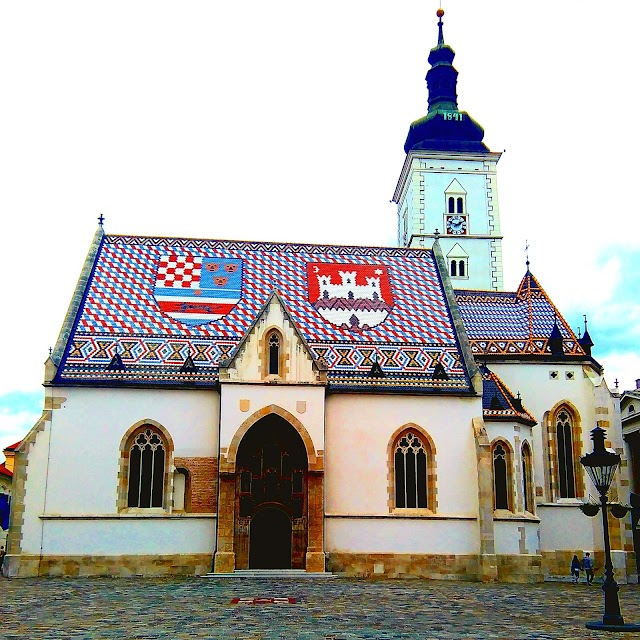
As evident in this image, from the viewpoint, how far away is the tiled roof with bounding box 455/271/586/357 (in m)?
37.8

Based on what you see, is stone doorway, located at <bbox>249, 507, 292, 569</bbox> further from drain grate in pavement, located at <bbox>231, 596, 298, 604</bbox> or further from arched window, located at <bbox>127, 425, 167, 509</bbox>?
drain grate in pavement, located at <bbox>231, 596, 298, 604</bbox>

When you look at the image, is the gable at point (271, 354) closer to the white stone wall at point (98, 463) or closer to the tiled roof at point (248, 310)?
the tiled roof at point (248, 310)

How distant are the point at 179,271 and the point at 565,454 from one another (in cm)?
1881

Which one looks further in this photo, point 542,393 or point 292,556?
point 542,393

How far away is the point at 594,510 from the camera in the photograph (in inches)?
751

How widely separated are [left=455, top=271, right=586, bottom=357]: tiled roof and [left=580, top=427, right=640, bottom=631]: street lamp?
1774 centimetres

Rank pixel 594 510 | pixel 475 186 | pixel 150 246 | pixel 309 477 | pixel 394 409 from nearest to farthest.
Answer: pixel 594 510 < pixel 309 477 < pixel 394 409 < pixel 150 246 < pixel 475 186

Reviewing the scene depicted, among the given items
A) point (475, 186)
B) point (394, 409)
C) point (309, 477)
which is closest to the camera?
point (309, 477)

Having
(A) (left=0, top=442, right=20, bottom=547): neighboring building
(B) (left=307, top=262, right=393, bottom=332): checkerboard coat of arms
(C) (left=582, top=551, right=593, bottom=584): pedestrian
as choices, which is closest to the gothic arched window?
(C) (left=582, top=551, right=593, bottom=584): pedestrian

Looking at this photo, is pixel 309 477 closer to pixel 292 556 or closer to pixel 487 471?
pixel 292 556

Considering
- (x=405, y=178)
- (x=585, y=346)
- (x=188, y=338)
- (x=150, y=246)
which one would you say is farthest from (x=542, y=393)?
(x=405, y=178)

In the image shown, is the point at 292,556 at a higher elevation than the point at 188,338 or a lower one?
lower

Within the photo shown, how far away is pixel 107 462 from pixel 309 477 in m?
7.43

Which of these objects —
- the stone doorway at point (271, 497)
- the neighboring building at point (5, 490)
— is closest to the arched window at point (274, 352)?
the stone doorway at point (271, 497)
